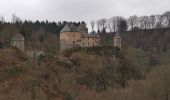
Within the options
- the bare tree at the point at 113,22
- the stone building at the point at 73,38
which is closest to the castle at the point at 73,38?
the stone building at the point at 73,38

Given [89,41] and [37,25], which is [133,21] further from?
[89,41]

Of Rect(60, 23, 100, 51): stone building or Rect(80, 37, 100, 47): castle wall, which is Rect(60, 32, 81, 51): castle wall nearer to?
Rect(60, 23, 100, 51): stone building

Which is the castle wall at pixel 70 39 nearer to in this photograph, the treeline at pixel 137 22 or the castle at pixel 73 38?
the castle at pixel 73 38

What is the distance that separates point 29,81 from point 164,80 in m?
22.3

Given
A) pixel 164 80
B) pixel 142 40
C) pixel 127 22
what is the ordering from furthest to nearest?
1. pixel 127 22
2. pixel 142 40
3. pixel 164 80

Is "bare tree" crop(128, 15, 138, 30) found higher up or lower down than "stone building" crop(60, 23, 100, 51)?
higher up

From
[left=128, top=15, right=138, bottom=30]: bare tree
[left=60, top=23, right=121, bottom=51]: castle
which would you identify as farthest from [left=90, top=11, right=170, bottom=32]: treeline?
[left=60, top=23, right=121, bottom=51]: castle

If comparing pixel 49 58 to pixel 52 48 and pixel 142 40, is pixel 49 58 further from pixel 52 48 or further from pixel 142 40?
pixel 142 40

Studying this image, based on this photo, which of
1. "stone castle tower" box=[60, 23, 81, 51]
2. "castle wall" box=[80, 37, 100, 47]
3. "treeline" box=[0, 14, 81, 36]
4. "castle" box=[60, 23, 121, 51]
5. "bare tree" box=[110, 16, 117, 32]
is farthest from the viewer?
"bare tree" box=[110, 16, 117, 32]

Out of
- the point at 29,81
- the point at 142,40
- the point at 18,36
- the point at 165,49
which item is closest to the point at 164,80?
the point at 29,81

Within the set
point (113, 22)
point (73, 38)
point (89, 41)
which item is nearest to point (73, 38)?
point (73, 38)

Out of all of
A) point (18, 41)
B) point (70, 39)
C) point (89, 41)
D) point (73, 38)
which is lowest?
point (89, 41)

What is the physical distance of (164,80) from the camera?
208 ft

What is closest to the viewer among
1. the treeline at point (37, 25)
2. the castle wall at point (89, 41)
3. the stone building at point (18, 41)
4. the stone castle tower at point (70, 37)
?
the stone building at point (18, 41)
